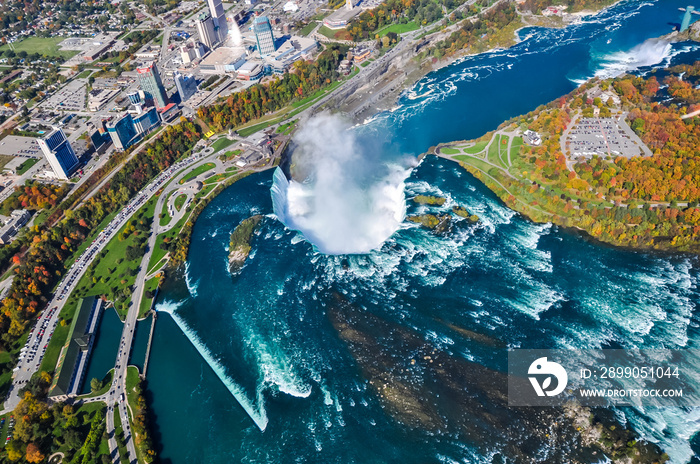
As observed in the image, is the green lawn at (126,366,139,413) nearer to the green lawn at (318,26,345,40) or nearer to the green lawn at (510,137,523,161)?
the green lawn at (510,137,523,161)

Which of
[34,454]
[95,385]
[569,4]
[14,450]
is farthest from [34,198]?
[569,4]

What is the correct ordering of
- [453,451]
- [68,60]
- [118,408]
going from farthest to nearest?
[68,60], [118,408], [453,451]

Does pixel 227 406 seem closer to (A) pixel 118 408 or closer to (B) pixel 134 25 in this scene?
(A) pixel 118 408

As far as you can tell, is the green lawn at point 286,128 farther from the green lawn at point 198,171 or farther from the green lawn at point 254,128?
the green lawn at point 198,171

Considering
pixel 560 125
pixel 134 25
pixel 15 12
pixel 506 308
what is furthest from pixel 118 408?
pixel 15 12

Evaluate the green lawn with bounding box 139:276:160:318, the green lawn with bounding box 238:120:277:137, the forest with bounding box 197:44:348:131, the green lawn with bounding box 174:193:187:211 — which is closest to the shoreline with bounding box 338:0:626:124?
the forest with bounding box 197:44:348:131

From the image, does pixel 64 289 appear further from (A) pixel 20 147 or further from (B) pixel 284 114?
(B) pixel 284 114

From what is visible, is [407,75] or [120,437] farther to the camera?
[407,75]
